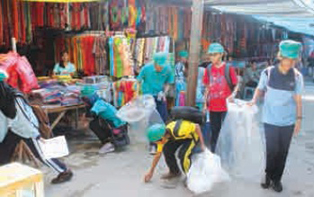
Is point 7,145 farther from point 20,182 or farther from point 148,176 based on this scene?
point 20,182

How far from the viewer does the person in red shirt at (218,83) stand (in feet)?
13.3

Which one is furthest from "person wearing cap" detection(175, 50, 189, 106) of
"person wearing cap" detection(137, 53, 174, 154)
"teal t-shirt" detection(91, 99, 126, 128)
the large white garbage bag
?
the large white garbage bag

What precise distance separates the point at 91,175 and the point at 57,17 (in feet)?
11.1

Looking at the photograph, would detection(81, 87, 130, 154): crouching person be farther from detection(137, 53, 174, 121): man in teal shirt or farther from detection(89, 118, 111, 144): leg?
detection(137, 53, 174, 121): man in teal shirt

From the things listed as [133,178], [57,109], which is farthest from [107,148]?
[133,178]

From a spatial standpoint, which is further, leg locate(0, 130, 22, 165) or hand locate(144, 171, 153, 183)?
hand locate(144, 171, 153, 183)

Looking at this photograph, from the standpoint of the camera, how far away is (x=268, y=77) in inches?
140

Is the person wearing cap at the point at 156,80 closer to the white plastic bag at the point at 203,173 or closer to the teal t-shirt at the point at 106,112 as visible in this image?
the teal t-shirt at the point at 106,112

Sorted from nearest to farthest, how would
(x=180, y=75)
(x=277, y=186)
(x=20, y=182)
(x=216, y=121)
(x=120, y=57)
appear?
1. (x=20, y=182)
2. (x=277, y=186)
3. (x=216, y=121)
4. (x=120, y=57)
5. (x=180, y=75)

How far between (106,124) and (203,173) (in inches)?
79.2

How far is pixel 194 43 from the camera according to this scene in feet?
12.4

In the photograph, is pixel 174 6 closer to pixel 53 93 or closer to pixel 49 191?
pixel 53 93

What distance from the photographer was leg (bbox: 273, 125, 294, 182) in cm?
350

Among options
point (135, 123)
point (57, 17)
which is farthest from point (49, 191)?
point (57, 17)
